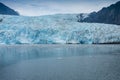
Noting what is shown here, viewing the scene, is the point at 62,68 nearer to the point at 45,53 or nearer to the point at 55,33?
the point at 45,53

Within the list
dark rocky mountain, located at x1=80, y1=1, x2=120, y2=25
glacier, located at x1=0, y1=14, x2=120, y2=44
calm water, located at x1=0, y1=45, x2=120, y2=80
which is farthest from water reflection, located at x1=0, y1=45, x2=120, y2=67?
dark rocky mountain, located at x1=80, y1=1, x2=120, y2=25

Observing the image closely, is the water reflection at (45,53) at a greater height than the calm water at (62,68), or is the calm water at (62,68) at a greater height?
the calm water at (62,68)

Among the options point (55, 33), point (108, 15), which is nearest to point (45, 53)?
point (55, 33)

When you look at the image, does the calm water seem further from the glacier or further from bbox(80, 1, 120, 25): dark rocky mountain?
bbox(80, 1, 120, 25): dark rocky mountain

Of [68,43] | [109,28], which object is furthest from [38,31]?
[109,28]

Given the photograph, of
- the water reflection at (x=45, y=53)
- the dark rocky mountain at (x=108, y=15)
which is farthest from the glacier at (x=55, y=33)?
the dark rocky mountain at (x=108, y=15)

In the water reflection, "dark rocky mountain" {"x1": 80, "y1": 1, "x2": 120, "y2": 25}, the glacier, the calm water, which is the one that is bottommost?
the water reflection

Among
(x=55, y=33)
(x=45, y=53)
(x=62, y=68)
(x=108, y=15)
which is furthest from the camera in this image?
(x=108, y=15)

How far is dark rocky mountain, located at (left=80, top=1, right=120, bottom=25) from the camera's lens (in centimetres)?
7306

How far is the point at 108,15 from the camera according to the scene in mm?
75938

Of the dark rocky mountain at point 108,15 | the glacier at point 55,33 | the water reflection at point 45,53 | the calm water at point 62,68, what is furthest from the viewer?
the dark rocky mountain at point 108,15

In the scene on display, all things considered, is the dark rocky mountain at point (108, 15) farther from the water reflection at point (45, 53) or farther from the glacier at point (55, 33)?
the water reflection at point (45, 53)

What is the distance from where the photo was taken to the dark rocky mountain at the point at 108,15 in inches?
2876

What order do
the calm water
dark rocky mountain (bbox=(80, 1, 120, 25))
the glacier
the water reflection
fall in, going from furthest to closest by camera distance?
dark rocky mountain (bbox=(80, 1, 120, 25)) < the glacier < the water reflection < the calm water
